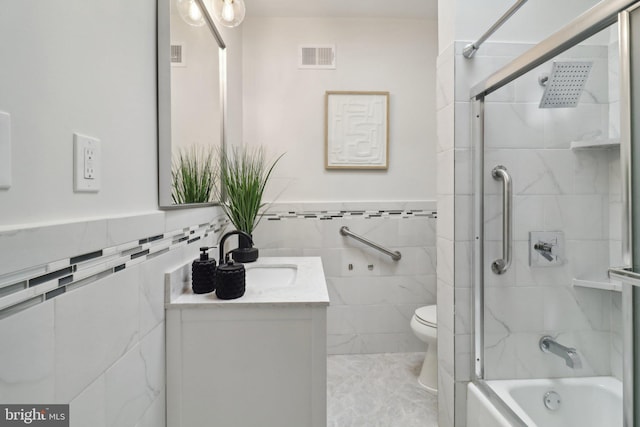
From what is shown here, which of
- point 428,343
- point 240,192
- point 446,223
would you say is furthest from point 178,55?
point 428,343

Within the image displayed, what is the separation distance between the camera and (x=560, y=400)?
1.38 metres

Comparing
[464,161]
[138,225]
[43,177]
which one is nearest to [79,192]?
[43,177]

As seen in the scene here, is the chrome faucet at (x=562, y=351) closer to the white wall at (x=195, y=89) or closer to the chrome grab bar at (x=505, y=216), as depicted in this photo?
the chrome grab bar at (x=505, y=216)

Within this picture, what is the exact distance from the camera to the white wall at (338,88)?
90.7 inches

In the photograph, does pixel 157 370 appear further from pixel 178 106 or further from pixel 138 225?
pixel 178 106

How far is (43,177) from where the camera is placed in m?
0.56

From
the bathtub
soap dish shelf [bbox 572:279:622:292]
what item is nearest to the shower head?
soap dish shelf [bbox 572:279:622:292]

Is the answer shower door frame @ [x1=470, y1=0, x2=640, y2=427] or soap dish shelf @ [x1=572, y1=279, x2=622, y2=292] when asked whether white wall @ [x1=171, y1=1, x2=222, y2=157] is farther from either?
soap dish shelf @ [x1=572, y1=279, x2=622, y2=292]

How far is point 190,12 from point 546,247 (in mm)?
1834

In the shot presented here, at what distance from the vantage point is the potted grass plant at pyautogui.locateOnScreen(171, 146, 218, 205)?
115cm

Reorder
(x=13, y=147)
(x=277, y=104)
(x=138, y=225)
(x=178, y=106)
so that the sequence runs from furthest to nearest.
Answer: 1. (x=277, y=104)
2. (x=178, y=106)
3. (x=138, y=225)
4. (x=13, y=147)

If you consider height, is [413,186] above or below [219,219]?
above

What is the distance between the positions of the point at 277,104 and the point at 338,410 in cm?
199

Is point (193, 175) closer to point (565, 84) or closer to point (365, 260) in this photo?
point (365, 260)
